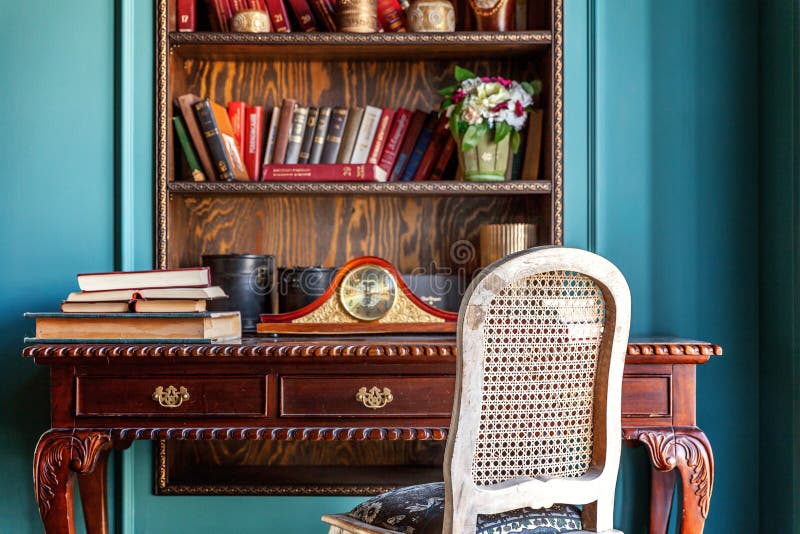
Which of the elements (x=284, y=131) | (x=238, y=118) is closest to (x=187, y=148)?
(x=238, y=118)

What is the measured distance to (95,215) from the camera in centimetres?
218

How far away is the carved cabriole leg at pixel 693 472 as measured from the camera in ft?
5.77

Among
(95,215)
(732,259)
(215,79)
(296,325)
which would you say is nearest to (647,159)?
(732,259)

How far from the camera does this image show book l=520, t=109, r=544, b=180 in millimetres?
A: 2223

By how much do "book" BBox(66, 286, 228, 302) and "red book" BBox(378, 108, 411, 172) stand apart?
2.26ft

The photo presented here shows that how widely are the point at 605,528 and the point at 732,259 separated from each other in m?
1.12

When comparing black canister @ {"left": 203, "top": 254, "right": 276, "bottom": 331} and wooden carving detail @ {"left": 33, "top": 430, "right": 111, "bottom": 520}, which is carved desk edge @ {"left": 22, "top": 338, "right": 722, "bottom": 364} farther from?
black canister @ {"left": 203, "top": 254, "right": 276, "bottom": 331}

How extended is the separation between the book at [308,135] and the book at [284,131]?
5 centimetres

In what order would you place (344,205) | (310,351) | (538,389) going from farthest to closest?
(344,205) < (310,351) < (538,389)

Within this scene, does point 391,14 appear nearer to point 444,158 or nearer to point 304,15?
point 304,15

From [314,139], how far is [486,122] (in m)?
0.49

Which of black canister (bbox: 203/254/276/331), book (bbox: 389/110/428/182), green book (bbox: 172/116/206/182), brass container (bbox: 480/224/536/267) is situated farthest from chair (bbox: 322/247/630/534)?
Result: green book (bbox: 172/116/206/182)

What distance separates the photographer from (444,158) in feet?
7.45

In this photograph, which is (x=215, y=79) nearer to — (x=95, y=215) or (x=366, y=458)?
(x=95, y=215)
